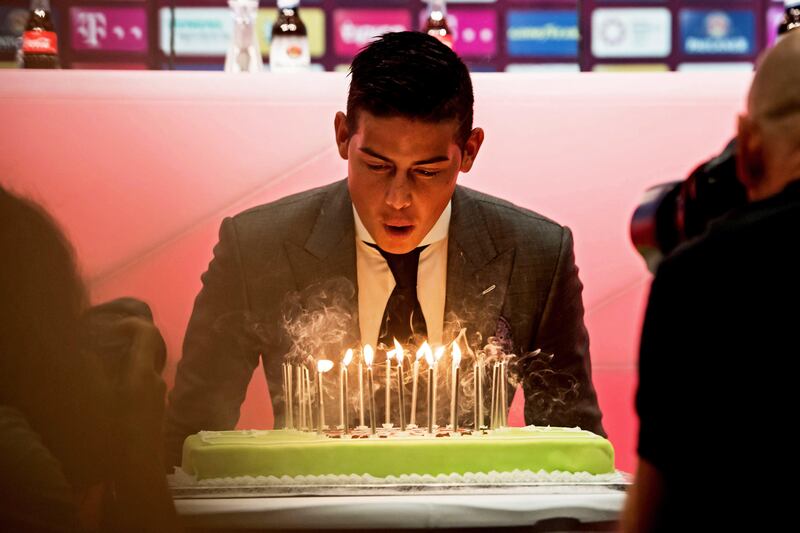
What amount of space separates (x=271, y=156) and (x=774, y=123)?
187 centimetres

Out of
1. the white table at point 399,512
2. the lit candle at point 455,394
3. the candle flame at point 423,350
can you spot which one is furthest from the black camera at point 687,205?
the candle flame at point 423,350

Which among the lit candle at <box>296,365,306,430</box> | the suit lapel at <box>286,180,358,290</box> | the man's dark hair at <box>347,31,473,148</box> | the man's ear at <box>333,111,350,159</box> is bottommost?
the lit candle at <box>296,365,306,430</box>

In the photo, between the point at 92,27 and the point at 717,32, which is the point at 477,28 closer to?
the point at 717,32

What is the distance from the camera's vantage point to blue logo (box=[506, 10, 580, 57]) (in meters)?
4.77

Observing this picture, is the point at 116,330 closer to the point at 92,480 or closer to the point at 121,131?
the point at 92,480

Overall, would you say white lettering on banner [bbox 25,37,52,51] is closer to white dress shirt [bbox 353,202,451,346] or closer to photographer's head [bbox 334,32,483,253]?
photographer's head [bbox 334,32,483,253]

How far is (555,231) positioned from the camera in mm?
2896

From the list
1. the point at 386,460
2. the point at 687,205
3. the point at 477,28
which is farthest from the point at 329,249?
the point at 477,28

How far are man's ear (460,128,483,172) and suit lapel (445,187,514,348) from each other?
122mm

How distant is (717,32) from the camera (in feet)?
15.9

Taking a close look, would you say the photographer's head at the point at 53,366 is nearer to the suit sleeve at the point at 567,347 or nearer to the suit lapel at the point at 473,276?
the suit lapel at the point at 473,276

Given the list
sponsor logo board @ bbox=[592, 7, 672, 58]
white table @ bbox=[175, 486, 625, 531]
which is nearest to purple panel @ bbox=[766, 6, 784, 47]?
sponsor logo board @ bbox=[592, 7, 672, 58]

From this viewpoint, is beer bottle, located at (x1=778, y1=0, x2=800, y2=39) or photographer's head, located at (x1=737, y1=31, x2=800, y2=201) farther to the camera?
beer bottle, located at (x1=778, y1=0, x2=800, y2=39)

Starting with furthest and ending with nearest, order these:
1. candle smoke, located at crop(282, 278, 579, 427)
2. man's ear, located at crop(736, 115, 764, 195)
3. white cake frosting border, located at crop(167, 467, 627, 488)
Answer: candle smoke, located at crop(282, 278, 579, 427) < white cake frosting border, located at crop(167, 467, 627, 488) < man's ear, located at crop(736, 115, 764, 195)
